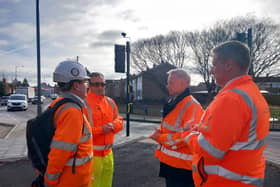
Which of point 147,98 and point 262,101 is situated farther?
point 147,98

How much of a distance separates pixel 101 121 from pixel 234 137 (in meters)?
1.99

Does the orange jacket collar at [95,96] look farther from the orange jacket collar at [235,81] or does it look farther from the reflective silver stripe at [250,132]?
the reflective silver stripe at [250,132]

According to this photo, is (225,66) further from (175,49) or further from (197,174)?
(175,49)

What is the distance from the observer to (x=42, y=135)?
203 cm

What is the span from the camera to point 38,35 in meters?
7.87

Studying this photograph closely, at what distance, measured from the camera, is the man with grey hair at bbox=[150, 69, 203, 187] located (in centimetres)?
269

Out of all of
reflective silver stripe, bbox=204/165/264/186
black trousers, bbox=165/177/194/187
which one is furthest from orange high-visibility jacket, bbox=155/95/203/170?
reflective silver stripe, bbox=204/165/264/186

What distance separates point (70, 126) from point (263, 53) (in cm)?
2776

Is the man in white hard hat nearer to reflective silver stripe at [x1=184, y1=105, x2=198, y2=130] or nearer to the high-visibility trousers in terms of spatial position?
the high-visibility trousers

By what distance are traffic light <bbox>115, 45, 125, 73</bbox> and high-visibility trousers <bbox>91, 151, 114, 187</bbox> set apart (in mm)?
6773

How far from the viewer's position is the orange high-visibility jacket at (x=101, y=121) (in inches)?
123

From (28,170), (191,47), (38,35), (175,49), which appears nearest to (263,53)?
(191,47)

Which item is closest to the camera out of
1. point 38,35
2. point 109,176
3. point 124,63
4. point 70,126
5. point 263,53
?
point 70,126

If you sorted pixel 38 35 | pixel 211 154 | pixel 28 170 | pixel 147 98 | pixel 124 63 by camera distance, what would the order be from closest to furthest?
pixel 211 154 < pixel 28 170 < pixel 38 35 < pixel 124 63 < pixel 147 98
